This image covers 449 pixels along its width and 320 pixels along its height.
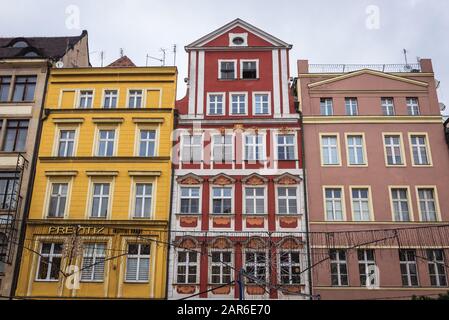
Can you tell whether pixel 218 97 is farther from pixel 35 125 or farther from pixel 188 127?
pixel 35 125


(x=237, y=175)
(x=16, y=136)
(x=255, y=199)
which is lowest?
(x=255, y=199)

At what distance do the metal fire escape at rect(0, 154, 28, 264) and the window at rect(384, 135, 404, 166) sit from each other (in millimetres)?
19208

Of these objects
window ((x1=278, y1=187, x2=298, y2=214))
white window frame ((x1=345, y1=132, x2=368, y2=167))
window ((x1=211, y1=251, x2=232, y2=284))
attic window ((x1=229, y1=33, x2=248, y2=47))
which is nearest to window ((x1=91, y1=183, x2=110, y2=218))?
window ((x1=211, y1=251, x2=232, y2=284))

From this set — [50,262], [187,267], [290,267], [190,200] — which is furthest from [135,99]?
[290,267]

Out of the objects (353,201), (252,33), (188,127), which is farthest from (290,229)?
(252,33)

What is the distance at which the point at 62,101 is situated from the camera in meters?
27.7

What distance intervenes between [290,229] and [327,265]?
2.47m

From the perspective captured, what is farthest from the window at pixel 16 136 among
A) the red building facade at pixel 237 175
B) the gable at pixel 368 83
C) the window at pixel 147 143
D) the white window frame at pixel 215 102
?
the gable at pixel 368 83

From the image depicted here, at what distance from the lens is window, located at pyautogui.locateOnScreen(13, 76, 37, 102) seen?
27.8 m

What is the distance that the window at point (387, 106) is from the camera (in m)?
26.7

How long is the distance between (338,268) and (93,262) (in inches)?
471

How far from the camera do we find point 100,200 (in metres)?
25.3

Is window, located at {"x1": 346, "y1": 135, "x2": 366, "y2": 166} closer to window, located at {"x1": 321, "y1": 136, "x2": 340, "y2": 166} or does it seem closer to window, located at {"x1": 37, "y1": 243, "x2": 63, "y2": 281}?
window, located at {"x1": 321, "y1": 136, "x2": 340, "y2": 166}

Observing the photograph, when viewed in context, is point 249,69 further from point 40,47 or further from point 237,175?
point 40,47
